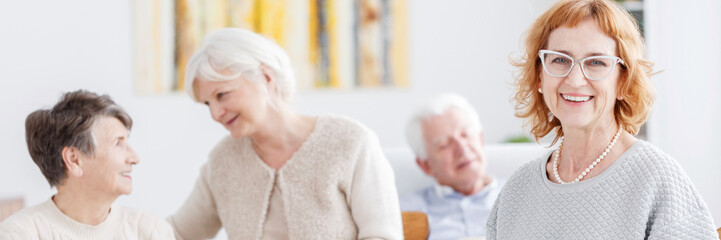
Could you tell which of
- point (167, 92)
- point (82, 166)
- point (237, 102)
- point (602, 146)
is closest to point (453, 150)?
point (237, 102)

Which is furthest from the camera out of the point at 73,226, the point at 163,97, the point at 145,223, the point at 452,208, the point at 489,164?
the point at 163,97

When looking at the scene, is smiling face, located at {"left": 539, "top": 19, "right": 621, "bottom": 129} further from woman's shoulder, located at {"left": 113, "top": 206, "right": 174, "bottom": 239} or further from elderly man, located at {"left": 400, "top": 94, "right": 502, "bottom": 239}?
elderly man, located at {"left": 400, "top": 94, "right": 502, "bottom": 239}

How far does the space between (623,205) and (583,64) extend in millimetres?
233

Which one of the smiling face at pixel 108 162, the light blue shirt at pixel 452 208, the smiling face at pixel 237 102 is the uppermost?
the smiling face at pixel 237 102

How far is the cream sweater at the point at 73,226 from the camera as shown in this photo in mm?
1796

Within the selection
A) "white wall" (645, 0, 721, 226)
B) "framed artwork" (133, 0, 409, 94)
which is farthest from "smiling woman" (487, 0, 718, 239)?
"framed artwork" (133, 0, 409, 94)

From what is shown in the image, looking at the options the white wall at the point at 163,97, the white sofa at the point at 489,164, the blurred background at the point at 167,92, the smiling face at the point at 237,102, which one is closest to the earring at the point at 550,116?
the smiling face at the point at 237,102

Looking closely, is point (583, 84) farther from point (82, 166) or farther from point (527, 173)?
point (82, 166)

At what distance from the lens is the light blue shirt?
2723 millimetres

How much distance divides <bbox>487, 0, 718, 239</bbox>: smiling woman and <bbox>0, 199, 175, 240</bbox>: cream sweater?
1023 millimetres

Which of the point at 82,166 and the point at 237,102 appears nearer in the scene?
the point at 82,166

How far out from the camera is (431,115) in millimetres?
2922

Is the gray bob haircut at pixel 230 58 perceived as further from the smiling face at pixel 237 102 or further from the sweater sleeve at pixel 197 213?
the sweater sleeve at pixel 197 213

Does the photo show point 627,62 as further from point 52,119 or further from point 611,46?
point 52,119
